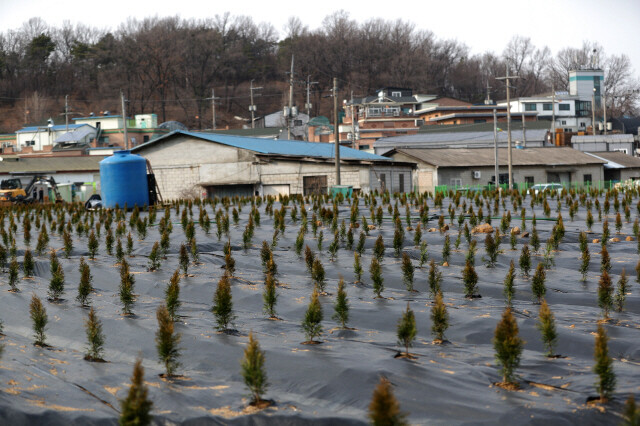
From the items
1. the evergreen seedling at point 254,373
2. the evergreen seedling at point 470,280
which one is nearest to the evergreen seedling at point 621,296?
the evergreen seedling at point 470,280

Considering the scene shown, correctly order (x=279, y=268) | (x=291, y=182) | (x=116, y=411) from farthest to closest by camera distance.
→ (x=291, y=182), (x=279, y=268), (x=116, y=411)

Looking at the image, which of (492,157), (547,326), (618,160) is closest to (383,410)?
(547,326)

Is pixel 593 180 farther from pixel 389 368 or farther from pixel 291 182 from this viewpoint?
pixel 389 368

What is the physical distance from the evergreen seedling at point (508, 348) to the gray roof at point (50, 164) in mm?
48524

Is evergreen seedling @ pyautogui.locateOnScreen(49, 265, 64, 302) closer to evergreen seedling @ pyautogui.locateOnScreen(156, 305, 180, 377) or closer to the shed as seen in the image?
evergreen seedling @ pyautogui.locateOnScreen(156, 305, 180, 377)

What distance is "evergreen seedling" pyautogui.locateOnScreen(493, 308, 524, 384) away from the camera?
16.6ft

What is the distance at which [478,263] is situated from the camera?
11133 mm

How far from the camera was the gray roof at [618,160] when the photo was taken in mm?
50625

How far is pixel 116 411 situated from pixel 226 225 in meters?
9.48

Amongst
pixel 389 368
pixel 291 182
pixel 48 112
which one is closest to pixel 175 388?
pixel 389 368

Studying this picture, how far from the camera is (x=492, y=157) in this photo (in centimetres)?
4700

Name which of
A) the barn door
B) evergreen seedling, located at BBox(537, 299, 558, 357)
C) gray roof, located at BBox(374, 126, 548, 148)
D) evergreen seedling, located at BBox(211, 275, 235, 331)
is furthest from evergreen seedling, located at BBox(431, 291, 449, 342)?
gray roof, located at BBox(374, 126, 548, 148)

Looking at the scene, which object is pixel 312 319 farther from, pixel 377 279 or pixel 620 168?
pixel 620 168

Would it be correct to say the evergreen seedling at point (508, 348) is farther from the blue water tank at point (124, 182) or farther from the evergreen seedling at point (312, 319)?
the blue water tank at point (124, 182)
